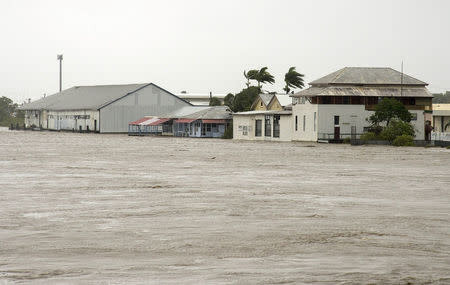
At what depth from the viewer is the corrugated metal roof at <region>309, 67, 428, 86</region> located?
75312 millimetres

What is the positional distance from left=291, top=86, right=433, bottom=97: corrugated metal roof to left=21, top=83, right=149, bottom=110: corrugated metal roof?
40.8m

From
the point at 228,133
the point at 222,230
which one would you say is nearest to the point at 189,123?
the point at 228,133

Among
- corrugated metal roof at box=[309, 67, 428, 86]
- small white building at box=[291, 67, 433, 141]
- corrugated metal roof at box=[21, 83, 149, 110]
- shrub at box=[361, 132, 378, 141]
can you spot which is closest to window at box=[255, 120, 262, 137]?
small white building at box=[291, 67, 433, 141]

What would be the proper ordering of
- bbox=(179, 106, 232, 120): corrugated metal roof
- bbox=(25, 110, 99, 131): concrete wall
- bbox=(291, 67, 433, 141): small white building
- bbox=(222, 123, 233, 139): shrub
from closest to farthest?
bbox=(291, 67, 433, 141): small white building → bbox=(222, 123, 233, 139): shrub → bbox=(179, 106, 232, 120): corrugated metal roof → bbox=(25, 110, 99, 131): concrete wall

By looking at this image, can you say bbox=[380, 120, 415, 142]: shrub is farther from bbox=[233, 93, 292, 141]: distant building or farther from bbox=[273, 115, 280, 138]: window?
bbox=[273, 115, 280, 138]: window

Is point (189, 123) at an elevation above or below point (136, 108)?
below

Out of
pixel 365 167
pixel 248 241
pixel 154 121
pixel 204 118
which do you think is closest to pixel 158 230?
pixel 248 241

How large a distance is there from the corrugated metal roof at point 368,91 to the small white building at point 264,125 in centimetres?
341

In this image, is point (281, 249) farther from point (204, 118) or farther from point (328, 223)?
point (204, 118)

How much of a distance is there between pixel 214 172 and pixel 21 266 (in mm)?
19135

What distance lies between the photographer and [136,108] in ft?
360

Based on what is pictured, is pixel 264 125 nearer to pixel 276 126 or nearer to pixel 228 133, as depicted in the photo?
pixel 276 126

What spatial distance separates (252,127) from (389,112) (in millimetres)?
19145

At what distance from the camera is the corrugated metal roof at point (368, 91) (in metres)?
72.4
